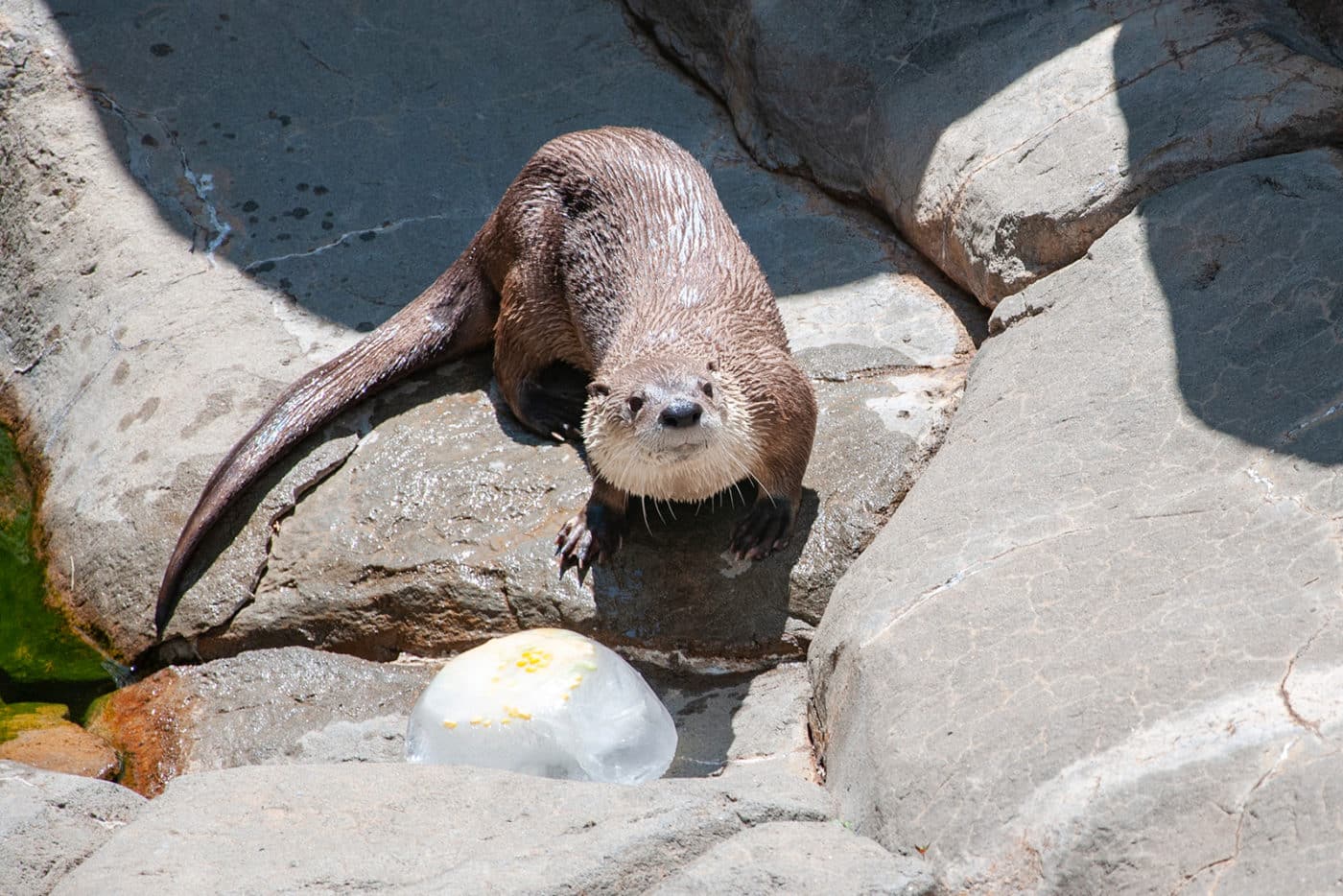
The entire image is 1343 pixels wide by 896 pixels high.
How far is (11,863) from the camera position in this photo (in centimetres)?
200

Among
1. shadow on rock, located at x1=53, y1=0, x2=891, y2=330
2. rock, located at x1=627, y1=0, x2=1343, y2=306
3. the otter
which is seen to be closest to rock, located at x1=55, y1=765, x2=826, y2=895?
the otter

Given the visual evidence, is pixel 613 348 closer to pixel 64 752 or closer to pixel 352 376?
pixel 352 376

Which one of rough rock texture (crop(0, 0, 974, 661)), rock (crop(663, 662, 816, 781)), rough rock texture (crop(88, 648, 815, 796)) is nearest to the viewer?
rock (crop(663, 662, 816, 781))

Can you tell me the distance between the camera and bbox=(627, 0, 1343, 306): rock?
10.1ft

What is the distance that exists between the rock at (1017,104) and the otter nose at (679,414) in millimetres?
1103

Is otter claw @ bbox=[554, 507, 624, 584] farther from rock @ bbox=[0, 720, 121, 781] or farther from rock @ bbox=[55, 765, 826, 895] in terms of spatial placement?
rock @ bbox=[0, 720, 121, 781]

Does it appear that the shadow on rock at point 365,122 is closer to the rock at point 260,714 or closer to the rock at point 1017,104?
the rock at point 1017,104

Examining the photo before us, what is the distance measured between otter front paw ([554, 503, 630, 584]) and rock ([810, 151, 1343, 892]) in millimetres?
549

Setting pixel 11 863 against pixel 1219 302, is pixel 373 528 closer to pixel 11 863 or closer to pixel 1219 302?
pixel 11 863

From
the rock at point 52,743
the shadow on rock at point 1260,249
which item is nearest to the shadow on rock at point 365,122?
the shadow on rock at point 1260,249

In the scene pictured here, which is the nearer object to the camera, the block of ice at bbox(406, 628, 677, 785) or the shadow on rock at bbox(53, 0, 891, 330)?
the block of ice at bbox(406, 628, 677, 785)

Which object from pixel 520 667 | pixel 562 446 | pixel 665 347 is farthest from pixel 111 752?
pixel 665 347

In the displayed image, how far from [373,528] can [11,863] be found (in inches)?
47.9

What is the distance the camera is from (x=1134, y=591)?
81.2 inches
